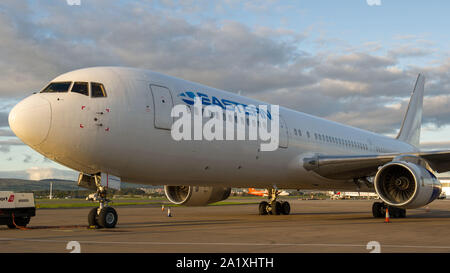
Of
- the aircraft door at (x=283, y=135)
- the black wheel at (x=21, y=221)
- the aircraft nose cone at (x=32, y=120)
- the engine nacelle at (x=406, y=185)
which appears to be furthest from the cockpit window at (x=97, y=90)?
the engine nacelle at (x=406, y=185)

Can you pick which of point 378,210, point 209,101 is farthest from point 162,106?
point 378,210

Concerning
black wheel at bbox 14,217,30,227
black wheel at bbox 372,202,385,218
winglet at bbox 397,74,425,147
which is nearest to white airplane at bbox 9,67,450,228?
black wheel at bbox 372,202,385,218

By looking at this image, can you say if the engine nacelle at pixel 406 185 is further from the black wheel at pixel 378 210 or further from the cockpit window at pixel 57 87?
the cockpit window at pixel 57 87

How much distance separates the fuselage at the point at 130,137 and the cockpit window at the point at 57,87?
193 mm

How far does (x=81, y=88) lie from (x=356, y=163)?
9811 millimetres

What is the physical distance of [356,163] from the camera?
52.6 ft

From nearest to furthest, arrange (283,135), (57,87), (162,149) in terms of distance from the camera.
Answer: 1. (57,87)
2. (162,149)
3. (283,135)

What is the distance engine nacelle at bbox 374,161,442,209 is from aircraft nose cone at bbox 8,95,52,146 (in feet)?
31.7

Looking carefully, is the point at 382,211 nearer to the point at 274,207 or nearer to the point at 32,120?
the point at 274,207

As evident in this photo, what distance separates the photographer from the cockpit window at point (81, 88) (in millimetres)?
10727

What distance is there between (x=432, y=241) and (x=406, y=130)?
2043 cm
